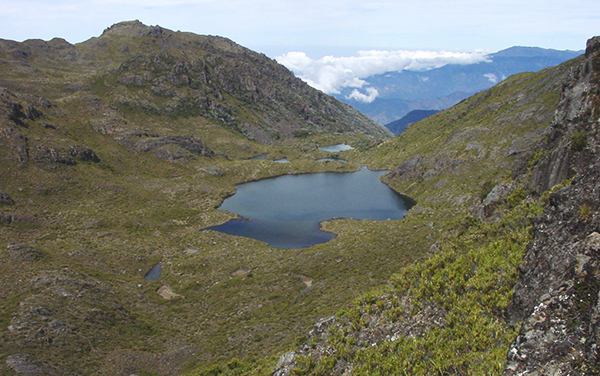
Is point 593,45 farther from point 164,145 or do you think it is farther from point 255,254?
point 164,145

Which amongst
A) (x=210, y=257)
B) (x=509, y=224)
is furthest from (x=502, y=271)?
(x=210, y=257)

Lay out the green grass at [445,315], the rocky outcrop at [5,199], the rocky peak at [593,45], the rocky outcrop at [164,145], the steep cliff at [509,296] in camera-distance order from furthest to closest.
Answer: the rocky outcrop at [164,145], the rocky outcrop at [5,199], the rocky peak at [593,45], the green grass at [445,315], the steep cliff at [509,296]

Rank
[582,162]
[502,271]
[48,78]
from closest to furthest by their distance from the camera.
A: [502,271], [582,162], [48,78]

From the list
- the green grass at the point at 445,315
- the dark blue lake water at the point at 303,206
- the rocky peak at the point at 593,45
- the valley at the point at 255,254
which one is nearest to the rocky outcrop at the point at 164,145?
the valley at the point at 255,254

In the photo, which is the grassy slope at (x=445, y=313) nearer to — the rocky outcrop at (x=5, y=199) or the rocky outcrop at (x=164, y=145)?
the rocky outcrop at (x=5, y=199)

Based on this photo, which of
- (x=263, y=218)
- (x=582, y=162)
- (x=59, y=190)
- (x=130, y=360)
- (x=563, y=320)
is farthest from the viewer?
(x=263, y=218)

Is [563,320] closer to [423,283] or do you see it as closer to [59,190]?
[423,283]

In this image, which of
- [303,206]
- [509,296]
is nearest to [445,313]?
[509,296]

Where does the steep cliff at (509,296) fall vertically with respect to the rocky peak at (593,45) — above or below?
below
